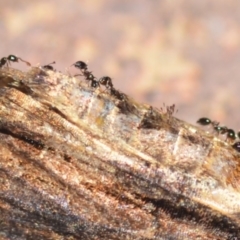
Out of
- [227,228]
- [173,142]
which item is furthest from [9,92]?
[227,228]

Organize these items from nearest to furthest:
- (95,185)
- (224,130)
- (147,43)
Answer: (95,185) < (224,130) < (147,43)

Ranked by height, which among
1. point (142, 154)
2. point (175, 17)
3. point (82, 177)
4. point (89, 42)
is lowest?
point (82, 177)

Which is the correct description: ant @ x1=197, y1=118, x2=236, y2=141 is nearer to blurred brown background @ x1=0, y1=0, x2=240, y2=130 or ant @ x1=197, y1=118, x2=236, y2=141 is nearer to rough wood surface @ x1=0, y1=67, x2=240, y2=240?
rough wood surface @ x1=0, y1=67, x2=240, y2=240

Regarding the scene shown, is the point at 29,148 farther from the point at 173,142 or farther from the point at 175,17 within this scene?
the point at 175,17

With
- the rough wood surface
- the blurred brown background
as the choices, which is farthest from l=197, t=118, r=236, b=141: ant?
the blurred brown background

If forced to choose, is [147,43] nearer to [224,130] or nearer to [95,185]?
[224,130]

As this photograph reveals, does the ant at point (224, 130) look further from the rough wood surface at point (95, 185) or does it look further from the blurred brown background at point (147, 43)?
the blurred brown background at point (147, 43)

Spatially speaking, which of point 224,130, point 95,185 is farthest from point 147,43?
point 95,185
